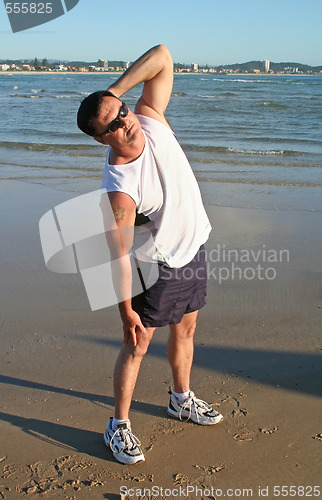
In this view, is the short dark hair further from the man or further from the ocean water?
the ocean water

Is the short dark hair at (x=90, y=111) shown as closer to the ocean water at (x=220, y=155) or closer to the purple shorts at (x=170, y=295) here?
the purple shorts at (x=170, y=295)

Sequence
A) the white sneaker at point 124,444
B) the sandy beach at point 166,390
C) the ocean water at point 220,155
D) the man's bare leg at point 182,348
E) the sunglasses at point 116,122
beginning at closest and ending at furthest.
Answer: the sunglasses at point 116,122, the sandy beach at point 166,390, the white sneaker at point 124,444, the man's bare leg at point 182,348, the ocean water at point 220,155

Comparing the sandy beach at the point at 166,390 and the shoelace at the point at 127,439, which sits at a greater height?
the shoelace at the point at 127,439

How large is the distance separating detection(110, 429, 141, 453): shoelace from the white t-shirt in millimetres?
920

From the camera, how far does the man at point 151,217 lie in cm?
225

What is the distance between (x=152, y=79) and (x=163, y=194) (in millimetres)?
702

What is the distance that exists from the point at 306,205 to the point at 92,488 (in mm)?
5834

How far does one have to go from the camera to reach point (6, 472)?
2418 mm

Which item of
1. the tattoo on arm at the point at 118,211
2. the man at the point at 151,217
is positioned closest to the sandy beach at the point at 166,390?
the man at the point at 151,217

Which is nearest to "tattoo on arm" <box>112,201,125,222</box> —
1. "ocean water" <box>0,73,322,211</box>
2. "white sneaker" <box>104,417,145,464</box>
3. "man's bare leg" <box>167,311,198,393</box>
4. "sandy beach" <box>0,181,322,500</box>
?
"man's bare leg" <box>167,311,198,393</box>

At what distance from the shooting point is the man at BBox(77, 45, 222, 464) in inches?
88.5

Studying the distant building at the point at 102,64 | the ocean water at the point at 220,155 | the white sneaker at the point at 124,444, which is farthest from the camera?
the distant building at the point at 102,64

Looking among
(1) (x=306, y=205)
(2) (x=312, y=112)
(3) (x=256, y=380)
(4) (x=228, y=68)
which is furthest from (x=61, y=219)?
(4) (x=228, y=68)

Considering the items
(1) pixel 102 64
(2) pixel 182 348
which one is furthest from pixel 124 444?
(1) pixel 102 64
